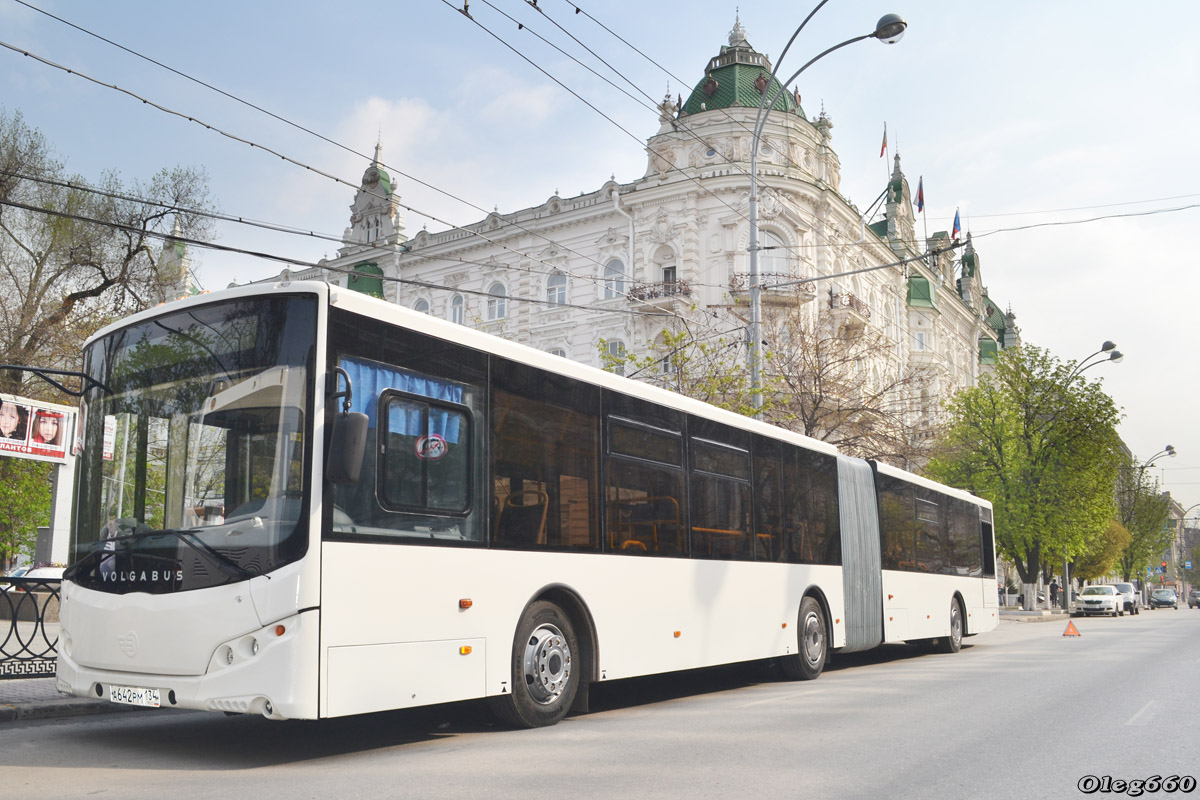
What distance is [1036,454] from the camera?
4319 centimetres

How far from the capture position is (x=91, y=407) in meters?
8.05

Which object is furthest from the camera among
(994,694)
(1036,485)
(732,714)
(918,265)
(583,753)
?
(918,265)

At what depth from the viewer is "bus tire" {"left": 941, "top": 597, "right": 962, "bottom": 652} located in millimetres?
18938

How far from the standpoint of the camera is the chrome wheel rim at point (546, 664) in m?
8.63

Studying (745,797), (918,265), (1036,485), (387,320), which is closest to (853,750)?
(745,797)

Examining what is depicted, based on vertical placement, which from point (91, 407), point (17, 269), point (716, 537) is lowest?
point (716, 537)

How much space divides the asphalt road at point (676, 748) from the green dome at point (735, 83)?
31.2m

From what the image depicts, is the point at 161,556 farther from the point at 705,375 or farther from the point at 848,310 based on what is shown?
the point at 848,310

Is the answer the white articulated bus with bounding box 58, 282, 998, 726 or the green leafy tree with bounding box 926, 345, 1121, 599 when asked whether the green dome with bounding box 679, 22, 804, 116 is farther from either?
the white articulated bus with bounding box 58, 282, 998, 726

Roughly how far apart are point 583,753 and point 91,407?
4.54 meters

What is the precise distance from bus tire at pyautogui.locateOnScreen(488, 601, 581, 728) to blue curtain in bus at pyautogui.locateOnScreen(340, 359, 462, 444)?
5.93 feet

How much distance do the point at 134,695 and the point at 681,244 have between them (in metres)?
33.2

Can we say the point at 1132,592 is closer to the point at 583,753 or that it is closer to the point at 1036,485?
the point at 1036,485

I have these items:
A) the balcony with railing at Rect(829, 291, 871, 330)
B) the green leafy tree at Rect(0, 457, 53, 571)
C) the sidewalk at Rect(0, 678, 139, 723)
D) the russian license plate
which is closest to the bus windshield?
the russian license plate
